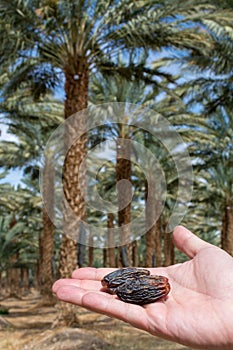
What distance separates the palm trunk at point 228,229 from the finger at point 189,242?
1622 cm

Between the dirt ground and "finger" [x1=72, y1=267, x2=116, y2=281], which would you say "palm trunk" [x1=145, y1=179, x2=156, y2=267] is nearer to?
the dirt ground

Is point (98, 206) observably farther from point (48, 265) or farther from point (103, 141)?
point (103, 141)

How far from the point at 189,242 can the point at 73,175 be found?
312 inches

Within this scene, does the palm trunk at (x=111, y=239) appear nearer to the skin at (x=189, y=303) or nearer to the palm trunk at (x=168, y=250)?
the palm trunk at (x=168, y=250)

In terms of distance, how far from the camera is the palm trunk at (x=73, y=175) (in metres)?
11.1

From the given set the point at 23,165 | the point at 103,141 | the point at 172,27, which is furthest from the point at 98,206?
the point at 172,27

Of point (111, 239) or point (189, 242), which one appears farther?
point (111, 239)

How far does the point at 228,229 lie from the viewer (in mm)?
A: 20109

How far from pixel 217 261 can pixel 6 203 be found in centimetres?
2483

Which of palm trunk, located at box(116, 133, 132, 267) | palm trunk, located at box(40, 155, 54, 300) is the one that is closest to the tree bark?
palm trunk, located at box(40, 155, 54, 300)

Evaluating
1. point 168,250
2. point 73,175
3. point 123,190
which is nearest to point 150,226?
point 123,190

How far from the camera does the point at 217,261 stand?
301 centimetres

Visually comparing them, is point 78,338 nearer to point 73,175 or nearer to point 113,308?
point 73,175

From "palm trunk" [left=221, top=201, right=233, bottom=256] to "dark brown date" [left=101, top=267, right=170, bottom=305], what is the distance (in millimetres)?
15937
